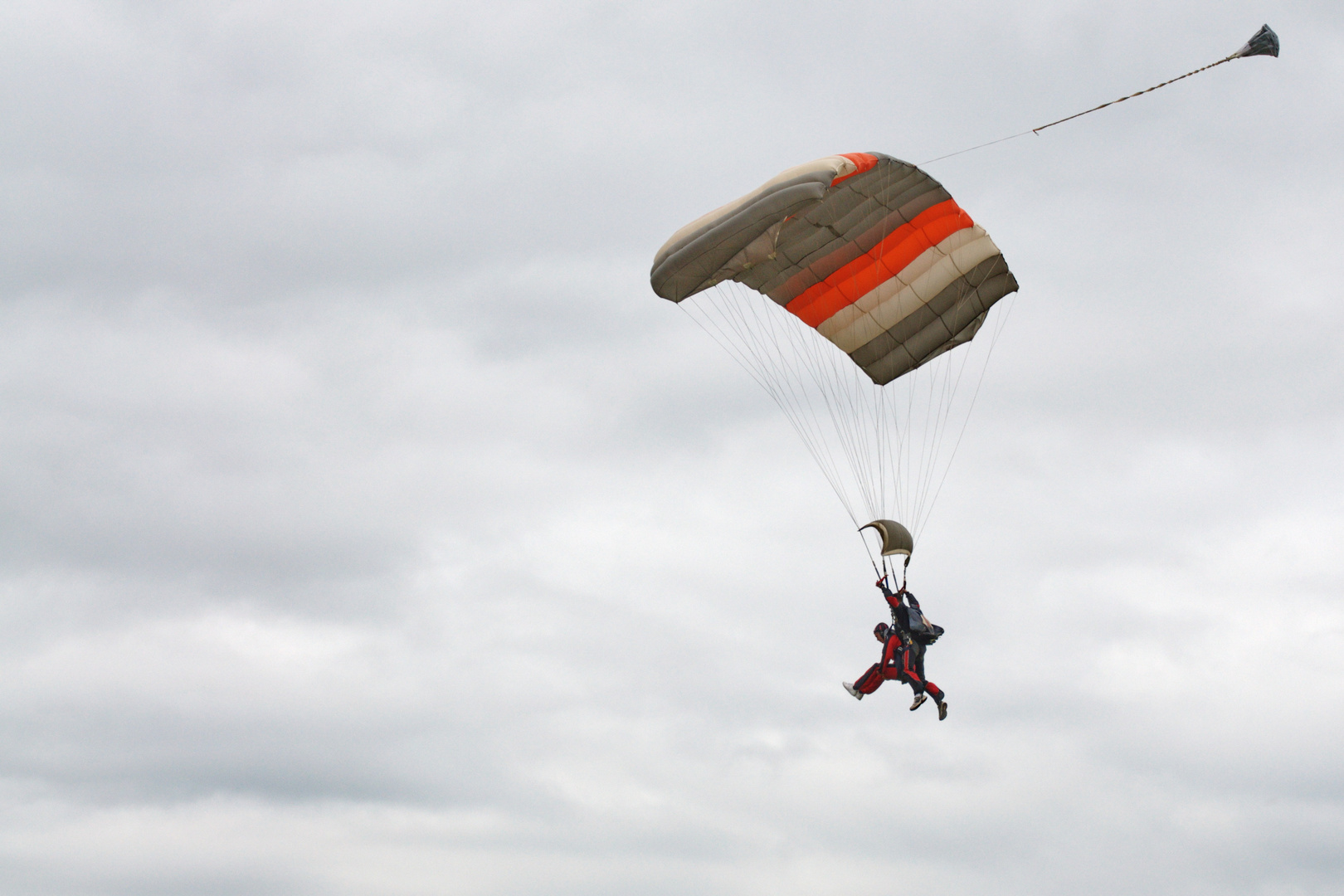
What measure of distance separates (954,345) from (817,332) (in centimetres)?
228

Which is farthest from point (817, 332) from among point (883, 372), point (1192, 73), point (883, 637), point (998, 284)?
point (1192, 73)

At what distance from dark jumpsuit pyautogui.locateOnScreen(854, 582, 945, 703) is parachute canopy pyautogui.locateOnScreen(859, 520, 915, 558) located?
2.10 feet

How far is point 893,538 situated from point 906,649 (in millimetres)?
1690

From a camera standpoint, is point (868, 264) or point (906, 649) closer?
point (906, 649)

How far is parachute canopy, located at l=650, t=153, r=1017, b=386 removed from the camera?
21312 millimetres

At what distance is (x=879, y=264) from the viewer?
23.2 meters

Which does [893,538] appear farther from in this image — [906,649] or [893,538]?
[906,649]

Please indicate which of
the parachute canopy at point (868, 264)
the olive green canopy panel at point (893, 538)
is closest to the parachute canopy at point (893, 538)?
the olive green canopy panel at point (893, 538)

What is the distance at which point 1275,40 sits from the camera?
16969mm

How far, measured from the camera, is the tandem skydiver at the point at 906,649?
20.5m

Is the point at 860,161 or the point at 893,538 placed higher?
the point at 860,161

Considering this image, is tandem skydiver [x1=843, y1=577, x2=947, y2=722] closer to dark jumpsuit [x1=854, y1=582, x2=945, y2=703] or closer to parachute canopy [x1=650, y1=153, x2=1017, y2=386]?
dark jumpsuit [x1=854, y1=582, x2=945, y2=703]

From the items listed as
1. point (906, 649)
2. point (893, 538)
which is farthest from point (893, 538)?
point (906, 649)

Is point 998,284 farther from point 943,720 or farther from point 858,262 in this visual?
point 943,720
